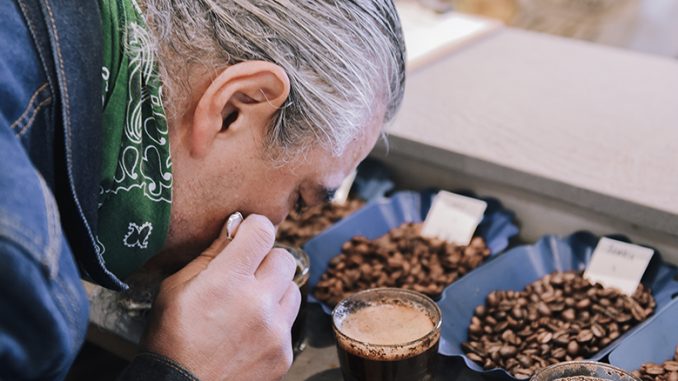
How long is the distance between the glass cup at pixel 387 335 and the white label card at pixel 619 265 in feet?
1.48

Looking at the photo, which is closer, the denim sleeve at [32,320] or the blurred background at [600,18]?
the denim sleeve at [32,320]

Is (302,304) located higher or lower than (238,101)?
lower

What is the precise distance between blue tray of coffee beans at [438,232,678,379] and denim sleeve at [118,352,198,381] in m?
0.46

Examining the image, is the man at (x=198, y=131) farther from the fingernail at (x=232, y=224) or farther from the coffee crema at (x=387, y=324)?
the coffee crema at (x=387, y=324)

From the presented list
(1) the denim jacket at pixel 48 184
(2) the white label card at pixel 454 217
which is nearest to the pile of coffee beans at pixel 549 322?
(2) the white label card at pixel 454 217

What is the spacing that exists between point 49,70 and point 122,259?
1.19ft

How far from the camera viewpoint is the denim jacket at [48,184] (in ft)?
2.51

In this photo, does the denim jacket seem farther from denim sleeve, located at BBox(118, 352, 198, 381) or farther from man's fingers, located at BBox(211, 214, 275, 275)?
man's fingers, located at BBox(211, 214, 275, 275)

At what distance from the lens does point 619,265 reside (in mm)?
1577

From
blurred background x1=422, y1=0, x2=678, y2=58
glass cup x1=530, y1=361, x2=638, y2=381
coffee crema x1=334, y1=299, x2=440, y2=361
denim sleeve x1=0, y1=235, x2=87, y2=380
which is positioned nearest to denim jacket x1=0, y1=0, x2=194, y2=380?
denim sleeve x1=0, y1=235, x2=87, y2=380

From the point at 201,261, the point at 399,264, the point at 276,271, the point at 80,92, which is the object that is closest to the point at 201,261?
the point at 201,261

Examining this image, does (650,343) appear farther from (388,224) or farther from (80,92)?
(80,92)

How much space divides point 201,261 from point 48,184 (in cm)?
30

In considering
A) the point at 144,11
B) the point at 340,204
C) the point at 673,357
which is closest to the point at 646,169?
the point at 673,357
